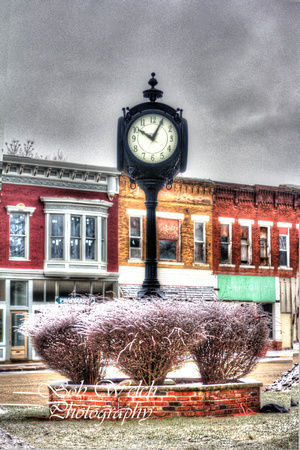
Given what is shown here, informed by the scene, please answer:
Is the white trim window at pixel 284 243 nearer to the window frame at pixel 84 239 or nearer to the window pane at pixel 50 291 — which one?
the window frame at pixel 84 239

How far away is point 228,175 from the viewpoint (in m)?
6.51

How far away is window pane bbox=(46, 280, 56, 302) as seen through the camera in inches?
224

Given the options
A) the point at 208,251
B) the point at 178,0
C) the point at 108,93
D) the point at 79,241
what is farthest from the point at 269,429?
the point at 178,0

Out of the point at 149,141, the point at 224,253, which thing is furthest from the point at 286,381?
the point at 149,141

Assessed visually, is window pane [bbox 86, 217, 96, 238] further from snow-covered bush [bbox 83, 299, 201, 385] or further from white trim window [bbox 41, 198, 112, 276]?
snow-covered bush [bbox 83, 299, 201, 385]

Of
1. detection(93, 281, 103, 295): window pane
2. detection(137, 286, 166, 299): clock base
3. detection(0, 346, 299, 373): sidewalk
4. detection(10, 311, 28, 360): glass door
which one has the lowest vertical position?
detection(0, 346, 299, 373): sidewalk

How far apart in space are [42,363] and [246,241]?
7.58ft

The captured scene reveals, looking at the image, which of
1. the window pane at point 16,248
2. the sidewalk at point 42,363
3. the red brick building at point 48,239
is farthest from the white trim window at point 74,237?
the sidewalk at point 42,363

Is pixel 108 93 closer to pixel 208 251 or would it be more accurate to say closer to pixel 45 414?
pixel 208 251

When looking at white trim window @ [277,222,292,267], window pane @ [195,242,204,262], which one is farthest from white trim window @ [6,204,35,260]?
white trim window @ [277,222,292,267]

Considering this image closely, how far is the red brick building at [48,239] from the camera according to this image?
561cm

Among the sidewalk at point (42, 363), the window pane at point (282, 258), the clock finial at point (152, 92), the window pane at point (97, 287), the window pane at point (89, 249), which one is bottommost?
the sidewalk at point (42, 363)

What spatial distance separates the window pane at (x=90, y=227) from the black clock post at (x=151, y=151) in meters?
0.53

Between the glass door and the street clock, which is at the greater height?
the street clock
